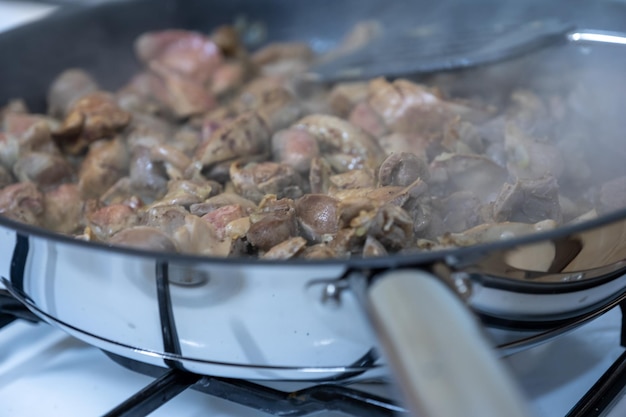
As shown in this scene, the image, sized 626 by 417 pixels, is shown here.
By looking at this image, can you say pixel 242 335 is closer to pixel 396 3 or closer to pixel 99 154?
pixel 99 154

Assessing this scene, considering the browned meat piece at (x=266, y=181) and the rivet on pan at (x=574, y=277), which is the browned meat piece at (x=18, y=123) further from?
the rivet on pan at (x=574, y=277)

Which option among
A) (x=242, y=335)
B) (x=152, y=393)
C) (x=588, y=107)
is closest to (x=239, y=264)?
(x=242, y=335)

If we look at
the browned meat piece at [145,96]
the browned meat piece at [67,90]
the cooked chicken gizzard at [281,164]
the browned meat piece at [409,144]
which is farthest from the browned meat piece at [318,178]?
the browned meat piece at [67,90]

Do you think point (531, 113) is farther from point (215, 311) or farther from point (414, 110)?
point (215, 311)

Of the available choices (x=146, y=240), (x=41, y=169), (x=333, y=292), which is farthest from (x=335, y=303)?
(x=41, y=169)

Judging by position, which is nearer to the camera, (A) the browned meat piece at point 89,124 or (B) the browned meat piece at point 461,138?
(B) the browned meat piece at point 461,138
